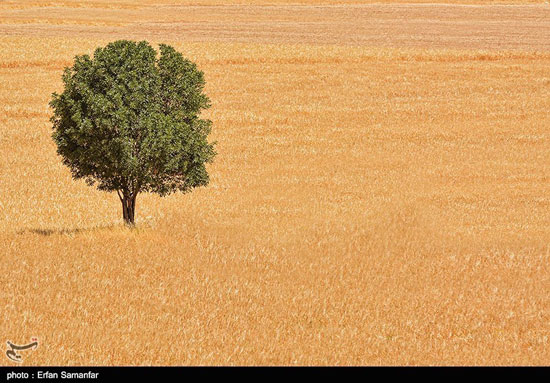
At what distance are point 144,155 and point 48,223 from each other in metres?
4.96

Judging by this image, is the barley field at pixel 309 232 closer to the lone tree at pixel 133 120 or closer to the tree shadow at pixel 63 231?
Result: the tree shadow at pixel 63 231

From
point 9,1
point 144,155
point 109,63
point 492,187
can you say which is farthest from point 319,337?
point 9,1

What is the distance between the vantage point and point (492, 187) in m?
28.0

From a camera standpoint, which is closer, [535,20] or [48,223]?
[48,223]

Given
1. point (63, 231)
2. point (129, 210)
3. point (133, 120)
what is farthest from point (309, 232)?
point (63, 231)

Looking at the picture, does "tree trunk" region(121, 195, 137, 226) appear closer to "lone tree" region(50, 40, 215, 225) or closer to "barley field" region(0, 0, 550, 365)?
"lone tree" region(50, 40, 215, 225)

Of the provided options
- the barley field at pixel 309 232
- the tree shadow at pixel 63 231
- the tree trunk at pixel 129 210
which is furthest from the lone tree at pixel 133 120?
the barley field at pixel 309 232

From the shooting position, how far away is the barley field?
43.0ft

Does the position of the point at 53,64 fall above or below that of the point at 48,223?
below

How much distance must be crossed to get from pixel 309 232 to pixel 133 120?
222 inches

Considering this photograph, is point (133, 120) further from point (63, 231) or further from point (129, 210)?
point (63, 231)

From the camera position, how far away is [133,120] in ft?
64.5

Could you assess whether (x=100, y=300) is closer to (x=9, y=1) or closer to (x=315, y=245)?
(x=315, y=245)
